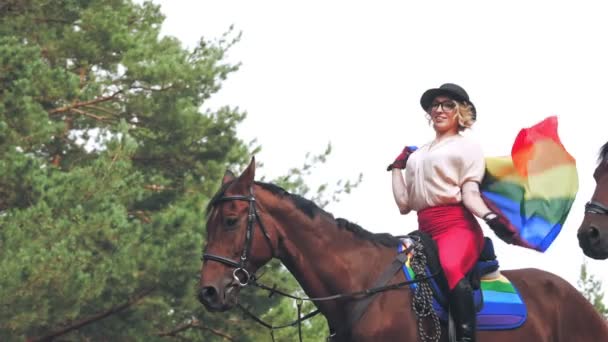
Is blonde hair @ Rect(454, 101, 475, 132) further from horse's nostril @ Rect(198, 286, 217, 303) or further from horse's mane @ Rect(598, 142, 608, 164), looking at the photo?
horse's nostril @ Rect(198, 286, 217, 303)

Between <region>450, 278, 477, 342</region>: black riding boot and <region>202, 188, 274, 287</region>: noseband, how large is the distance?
1294mm

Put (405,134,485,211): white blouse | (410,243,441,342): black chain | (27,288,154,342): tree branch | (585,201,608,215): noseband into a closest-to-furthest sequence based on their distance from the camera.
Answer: (585,201,608,215): noseband, (410,243,441,342): black chain, (405,134,485,211): white blouse, (27,288,154,342): tree branch

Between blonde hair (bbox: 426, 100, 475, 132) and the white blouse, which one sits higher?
blonde hair (bbox: 426, 100, 475, 132)

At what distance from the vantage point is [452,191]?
7.63 metres

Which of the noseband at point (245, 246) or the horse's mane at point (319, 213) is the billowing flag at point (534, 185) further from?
the noseband at point (245, 246)

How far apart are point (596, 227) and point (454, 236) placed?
1.03m

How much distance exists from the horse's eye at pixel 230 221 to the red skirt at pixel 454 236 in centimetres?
136

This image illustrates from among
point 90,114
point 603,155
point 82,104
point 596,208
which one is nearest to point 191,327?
point 82,104

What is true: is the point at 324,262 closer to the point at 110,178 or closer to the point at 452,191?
the point at 452,191

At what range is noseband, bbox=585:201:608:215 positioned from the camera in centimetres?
Result: 710

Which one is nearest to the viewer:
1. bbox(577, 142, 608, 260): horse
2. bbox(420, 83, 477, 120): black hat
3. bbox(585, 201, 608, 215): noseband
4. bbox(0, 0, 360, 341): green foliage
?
bbox(577, 142, 608, 260): horse

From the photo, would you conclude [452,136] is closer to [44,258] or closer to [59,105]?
[44,258]

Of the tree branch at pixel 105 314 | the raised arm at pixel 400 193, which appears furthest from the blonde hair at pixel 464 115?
the tree branch at pixel 105 314

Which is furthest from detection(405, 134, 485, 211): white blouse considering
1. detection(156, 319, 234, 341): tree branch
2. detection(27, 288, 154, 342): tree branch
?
detection(156, 319, 234, 341): tree branch
